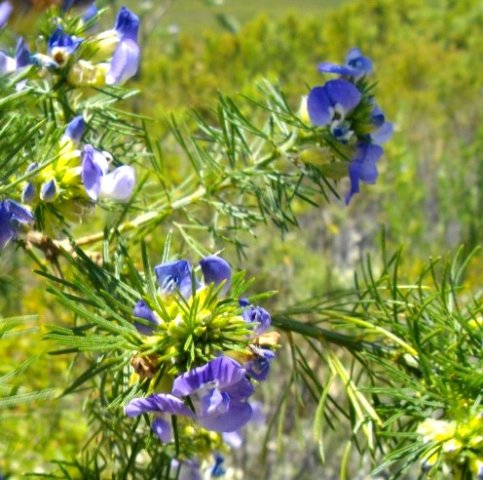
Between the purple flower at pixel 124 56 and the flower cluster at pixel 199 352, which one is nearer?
the flower cluster at pixel 199 352

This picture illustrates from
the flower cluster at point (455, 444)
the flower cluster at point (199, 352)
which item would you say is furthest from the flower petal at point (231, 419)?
the flower cluster at point (455, 444)

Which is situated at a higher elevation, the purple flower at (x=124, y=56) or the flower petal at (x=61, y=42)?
the flower petal at (x=61, y=42)

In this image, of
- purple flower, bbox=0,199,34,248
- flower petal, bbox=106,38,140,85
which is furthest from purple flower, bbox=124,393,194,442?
flower petal, bbox=106,38,140,85

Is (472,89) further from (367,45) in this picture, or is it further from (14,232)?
(14,232)

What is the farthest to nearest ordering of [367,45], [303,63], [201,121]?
[367,45] → [303,63] → [201,121]

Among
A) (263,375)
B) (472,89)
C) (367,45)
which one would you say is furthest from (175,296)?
(367,45)

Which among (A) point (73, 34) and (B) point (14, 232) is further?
(A) point (73, 34)

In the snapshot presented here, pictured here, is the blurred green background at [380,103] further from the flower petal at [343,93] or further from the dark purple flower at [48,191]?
the flower petal at [343,93]
